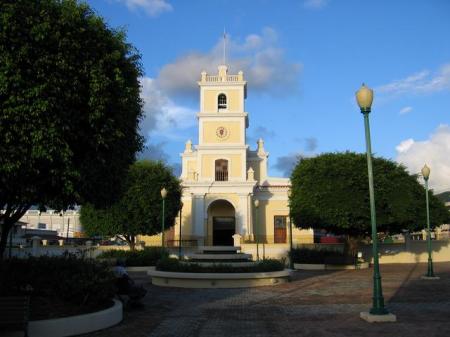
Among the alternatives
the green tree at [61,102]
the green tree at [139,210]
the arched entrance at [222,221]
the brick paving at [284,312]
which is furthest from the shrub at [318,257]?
the green tree at [61,102]

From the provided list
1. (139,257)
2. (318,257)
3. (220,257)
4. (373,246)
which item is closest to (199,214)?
(318,257)

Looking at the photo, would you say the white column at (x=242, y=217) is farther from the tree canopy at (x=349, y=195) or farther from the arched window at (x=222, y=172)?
the tree canopy at (x=349, y=195)

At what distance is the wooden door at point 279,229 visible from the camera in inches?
1999

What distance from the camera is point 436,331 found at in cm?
1009

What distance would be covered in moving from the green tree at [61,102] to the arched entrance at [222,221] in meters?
37.8

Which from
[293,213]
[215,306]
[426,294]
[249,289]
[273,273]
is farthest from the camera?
[293,213]

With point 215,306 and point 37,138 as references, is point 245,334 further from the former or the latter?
point 37,138

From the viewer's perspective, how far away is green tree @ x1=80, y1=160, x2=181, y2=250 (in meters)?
38.8

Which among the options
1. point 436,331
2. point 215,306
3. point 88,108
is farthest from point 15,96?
point 436,331

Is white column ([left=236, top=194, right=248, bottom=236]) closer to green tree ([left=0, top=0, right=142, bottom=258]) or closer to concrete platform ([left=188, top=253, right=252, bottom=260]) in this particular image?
concrete platform ([left=188, top=253, right=252, bottom=260])

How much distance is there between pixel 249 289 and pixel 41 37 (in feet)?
39.4

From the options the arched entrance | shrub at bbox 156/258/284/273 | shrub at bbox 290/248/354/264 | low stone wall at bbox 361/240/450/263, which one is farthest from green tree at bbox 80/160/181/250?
shrub at bbox 156/258/284/273

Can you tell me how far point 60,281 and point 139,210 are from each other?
91.6 feet

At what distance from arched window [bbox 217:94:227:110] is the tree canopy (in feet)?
57.8
